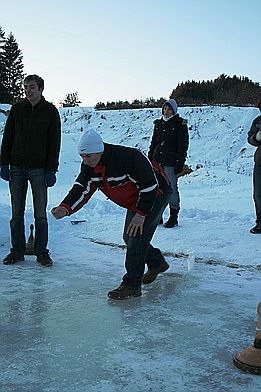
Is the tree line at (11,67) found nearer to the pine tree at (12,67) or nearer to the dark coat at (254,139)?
the pine tree at (12,67)

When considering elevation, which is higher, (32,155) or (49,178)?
(32,155)

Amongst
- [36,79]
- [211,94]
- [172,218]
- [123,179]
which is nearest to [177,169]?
[172,218]

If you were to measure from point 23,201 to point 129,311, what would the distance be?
6.15ft

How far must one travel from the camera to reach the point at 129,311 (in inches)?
144

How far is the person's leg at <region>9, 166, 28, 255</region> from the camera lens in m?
5.01

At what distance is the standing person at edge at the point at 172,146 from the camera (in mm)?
6363

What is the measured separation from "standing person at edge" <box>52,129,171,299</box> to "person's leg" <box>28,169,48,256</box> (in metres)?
1.07

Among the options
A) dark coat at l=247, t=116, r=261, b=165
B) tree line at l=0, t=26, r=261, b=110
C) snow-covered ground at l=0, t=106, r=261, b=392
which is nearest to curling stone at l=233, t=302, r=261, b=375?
snow-covered ground at l=0, t=106, r=261, b=392

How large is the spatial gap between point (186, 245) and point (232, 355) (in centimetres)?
290

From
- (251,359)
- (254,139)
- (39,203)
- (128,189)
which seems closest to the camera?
(251,359)

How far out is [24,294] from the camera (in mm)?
4051

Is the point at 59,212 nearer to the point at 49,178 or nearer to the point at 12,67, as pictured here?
the point at 49,178

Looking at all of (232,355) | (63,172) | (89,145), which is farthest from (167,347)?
(63,172)

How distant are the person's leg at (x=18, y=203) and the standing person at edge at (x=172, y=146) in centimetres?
193
